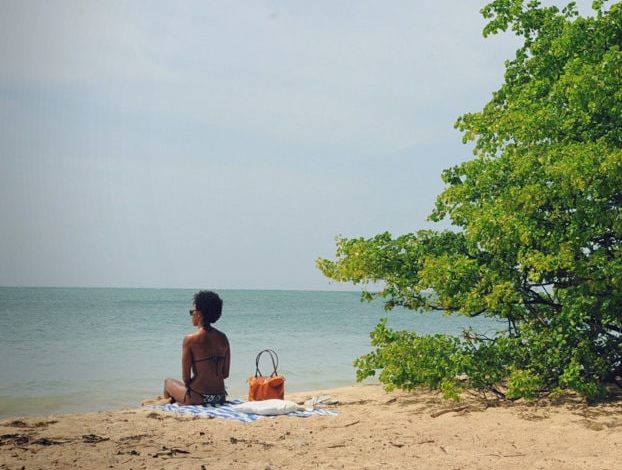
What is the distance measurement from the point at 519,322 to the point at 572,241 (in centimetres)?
232

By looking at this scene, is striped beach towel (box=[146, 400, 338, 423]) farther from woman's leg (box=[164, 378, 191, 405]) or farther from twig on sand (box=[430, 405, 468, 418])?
twig on sand (box=[430, 405, 468, 418])

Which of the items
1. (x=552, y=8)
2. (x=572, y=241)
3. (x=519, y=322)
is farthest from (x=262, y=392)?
(x=552, y=8)

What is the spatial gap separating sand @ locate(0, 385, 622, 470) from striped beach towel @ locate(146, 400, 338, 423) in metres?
0.23

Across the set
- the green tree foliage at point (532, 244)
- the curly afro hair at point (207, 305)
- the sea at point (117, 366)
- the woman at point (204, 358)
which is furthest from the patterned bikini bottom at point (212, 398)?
the sea at point (117, 366)

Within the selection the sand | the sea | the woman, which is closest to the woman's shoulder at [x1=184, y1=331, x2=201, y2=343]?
the woman

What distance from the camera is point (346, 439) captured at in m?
7.34

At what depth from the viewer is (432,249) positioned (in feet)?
32.0

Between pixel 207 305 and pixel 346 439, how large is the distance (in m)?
3.20

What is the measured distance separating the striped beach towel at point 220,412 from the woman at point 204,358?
17cm

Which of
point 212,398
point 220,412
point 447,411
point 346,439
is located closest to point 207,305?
point 212,398

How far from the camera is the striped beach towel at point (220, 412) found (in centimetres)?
881

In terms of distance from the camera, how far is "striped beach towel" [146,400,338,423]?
8812mm

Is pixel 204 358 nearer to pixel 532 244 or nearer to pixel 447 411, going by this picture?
pixel 447 411

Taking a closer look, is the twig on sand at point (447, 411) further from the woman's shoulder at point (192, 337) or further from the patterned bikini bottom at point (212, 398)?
the woman's shoulder at point (192, 337)
